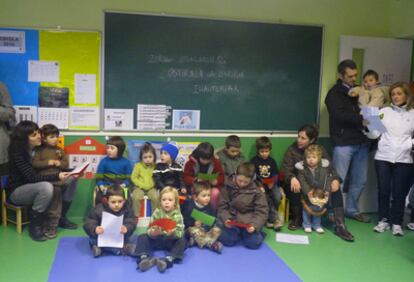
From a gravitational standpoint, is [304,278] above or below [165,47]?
below

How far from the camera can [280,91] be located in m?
4.61

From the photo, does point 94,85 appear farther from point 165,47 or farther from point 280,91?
point 280,91

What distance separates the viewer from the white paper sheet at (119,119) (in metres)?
4.25

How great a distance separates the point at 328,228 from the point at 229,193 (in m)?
1.11

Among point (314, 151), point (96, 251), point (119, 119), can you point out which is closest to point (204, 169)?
point (119, 119)

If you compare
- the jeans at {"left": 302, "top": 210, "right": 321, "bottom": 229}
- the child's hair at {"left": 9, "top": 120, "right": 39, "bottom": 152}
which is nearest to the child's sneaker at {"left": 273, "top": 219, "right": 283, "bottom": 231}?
the jeans at {"left": 302, "top": 210, "right": 321, "bottom": 229}

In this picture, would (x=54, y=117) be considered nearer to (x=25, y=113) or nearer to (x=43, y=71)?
(x=25, y=113)

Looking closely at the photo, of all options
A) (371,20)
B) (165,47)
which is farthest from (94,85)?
(371,20)

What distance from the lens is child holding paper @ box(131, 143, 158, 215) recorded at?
4.02 meters

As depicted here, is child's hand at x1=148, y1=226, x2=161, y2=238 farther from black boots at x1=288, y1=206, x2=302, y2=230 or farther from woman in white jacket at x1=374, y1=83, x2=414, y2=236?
woman in white jacket at x1=374, y1=83, x2=414, y2=236

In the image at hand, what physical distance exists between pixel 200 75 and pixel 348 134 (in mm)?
1586

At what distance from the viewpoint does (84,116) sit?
13.8 ft

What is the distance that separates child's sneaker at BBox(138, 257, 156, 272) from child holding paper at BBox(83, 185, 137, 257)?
22cm

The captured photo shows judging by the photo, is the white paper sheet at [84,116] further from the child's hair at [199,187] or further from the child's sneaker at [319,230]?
the child's sneaker at [319,230]
